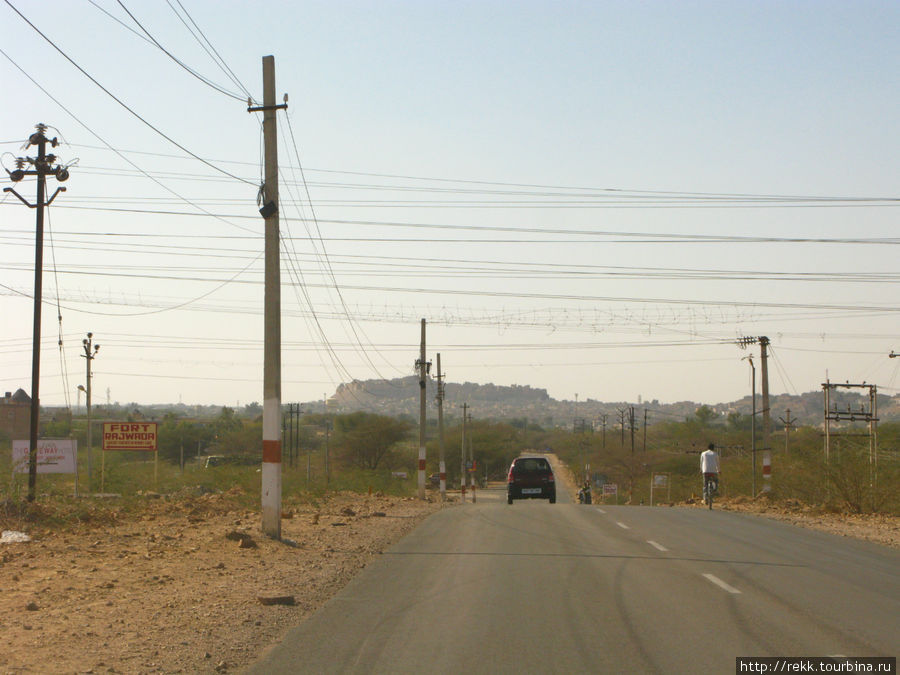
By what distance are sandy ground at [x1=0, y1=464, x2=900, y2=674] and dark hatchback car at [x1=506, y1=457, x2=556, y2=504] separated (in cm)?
1542

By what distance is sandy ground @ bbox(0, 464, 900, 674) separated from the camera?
26.7ft

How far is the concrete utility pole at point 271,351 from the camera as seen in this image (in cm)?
1717

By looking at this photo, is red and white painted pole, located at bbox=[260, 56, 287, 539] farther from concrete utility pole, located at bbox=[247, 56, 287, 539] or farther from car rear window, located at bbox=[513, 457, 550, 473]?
car rear window, located at bbox=[513, 457, 550, 473]

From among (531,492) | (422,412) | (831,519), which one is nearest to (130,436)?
(422,412)

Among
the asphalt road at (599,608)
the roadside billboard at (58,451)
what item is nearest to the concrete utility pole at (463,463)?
the roadside billboard at (58,451)

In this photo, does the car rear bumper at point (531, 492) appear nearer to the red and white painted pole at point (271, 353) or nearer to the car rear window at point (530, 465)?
the car rear window at point (530, 465)

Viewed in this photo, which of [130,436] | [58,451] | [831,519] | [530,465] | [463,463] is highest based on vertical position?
[130,436]

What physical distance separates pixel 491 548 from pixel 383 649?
26.8ft

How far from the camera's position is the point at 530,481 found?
124 ft

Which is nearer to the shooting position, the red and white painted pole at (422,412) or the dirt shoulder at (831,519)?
the dirt shoulder at (831,519)

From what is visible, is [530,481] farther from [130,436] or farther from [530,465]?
[130,436]

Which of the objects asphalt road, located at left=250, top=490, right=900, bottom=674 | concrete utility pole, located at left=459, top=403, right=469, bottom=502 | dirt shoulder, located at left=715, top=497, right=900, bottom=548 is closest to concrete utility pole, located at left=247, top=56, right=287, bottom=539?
asphalt road, located at left=250, top=490, right=900, bottom=674

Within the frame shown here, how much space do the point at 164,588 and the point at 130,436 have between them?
1233 inches

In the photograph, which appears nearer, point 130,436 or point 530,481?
point 530,481
